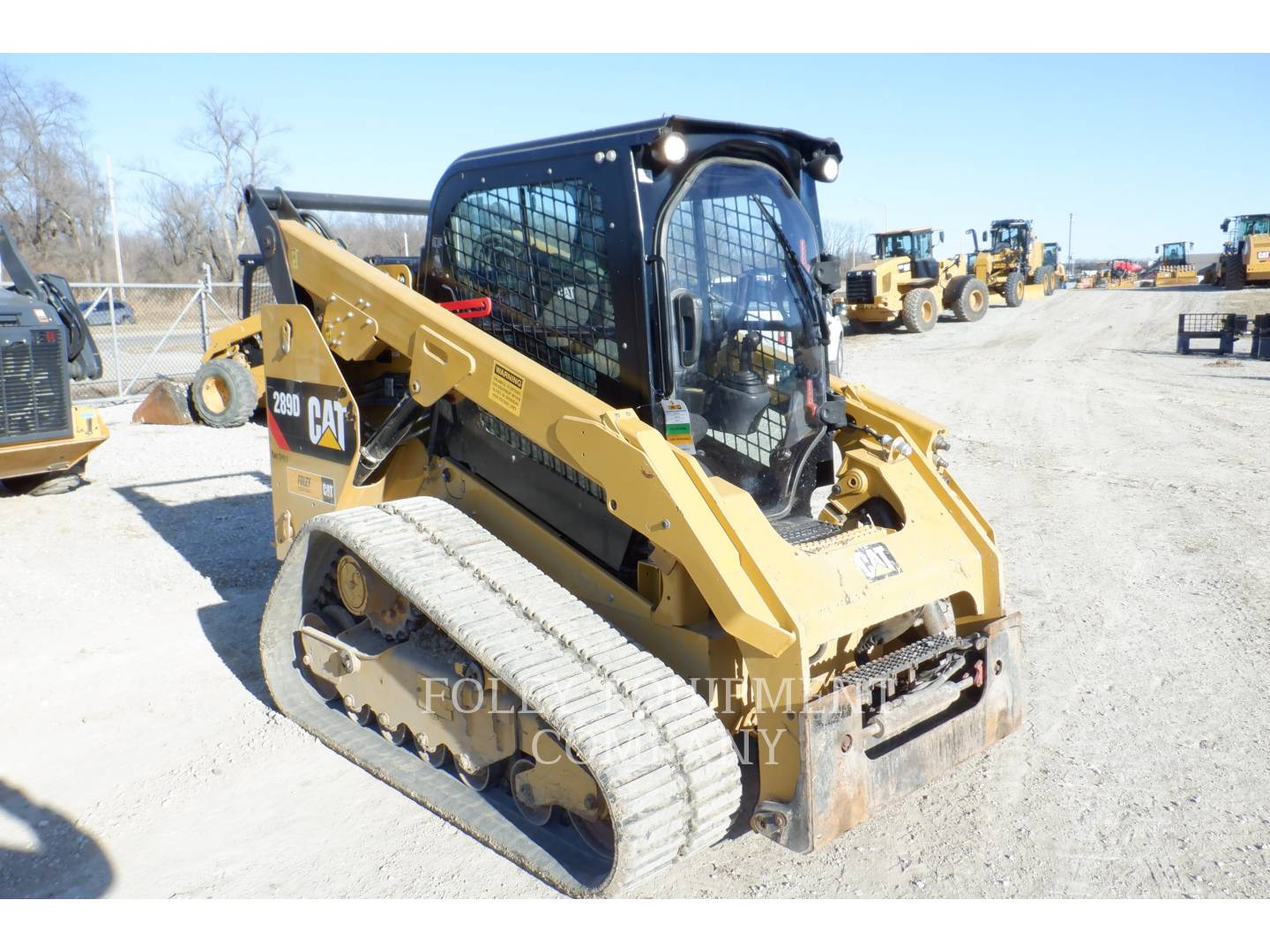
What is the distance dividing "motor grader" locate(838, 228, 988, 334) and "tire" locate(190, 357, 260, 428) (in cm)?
1365

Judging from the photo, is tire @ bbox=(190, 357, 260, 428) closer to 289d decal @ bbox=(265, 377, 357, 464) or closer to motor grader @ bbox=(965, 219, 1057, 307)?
289d decal @ bbox=(265, 377, 357, 464)

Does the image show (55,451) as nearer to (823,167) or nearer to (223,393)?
(223,393)

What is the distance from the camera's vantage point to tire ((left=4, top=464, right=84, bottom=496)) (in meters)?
8.90

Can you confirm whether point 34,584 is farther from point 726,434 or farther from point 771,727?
point 771,727

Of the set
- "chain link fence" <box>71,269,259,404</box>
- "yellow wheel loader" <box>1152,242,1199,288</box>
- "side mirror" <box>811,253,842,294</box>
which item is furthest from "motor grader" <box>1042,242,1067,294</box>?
"side mirror" <box>811,253,842,294</box>

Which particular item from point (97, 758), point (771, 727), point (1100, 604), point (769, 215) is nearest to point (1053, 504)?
point (1100, 604)

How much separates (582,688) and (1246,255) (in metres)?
35.6

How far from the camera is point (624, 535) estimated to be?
3.62 meters

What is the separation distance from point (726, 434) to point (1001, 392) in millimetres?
12209

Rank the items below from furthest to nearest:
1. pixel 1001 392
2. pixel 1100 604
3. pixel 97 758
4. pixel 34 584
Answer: pixel 1001 392
pixel 34 584
pixel 1100 604
pixel 97 758

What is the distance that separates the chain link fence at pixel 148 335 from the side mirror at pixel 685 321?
617cm

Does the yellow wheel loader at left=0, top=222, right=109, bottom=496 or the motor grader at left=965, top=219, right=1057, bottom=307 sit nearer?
the yellow wheel loader at left=0, top=222, right=109, bottom=496

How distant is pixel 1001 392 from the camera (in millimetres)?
14977

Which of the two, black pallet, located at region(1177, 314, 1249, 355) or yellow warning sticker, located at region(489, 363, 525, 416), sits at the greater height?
yellow warning sticker, located at region(489, 363, 525, 416)
